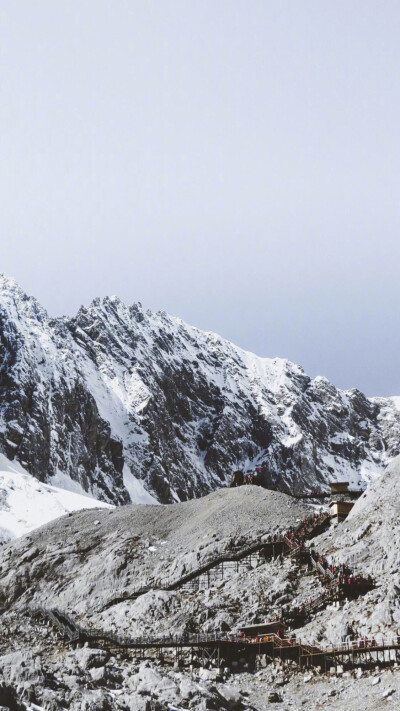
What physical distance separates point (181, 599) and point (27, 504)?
2745 inches

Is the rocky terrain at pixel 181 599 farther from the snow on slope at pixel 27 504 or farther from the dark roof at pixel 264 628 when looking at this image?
the snow on slope at pixel 27 504

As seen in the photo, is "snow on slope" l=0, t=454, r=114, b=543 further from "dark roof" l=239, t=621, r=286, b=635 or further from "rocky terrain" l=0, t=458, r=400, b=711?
"dark roof" l=239, t=621, r=286, b=635

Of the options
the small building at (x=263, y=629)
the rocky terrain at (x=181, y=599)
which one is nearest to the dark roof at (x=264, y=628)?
the small building at (x=263, y=629)

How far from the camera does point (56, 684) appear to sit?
45719 mm

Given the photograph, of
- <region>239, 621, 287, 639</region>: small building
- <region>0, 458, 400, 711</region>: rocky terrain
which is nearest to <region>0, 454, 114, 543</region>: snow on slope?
<region>0, 458, 400, 711</region>: rocky terrain

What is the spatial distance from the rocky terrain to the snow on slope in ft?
83.7

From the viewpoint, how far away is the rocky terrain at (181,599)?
4741cm

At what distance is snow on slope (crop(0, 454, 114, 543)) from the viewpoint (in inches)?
4528

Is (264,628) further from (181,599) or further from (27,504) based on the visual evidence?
(27,504)

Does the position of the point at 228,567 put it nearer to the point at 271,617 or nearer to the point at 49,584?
the point at 271,617

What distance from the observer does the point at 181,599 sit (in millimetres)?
64438

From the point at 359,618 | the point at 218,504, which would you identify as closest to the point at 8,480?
the point at 218,504

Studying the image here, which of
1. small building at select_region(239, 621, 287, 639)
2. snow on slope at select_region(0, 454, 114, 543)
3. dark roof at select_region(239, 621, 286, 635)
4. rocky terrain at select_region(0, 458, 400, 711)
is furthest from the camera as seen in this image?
snow on slope at select_region(0, 454, 114, 543)

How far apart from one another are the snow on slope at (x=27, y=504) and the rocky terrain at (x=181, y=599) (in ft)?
83.7
